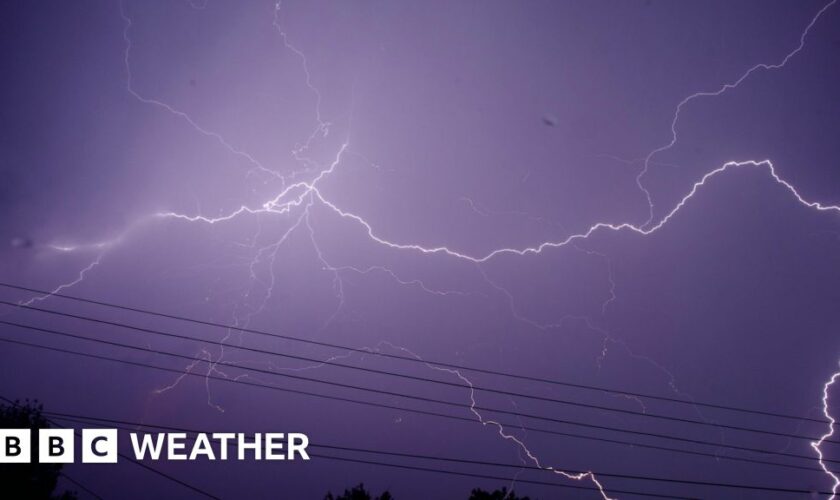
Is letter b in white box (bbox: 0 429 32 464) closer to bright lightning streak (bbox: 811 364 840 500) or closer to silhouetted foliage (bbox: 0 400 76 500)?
silhouetted foliage (bbox: 0 400 76 500)

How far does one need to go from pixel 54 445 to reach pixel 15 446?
0.43 m

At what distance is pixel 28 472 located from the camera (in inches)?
220

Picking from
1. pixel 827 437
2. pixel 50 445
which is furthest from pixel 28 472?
pixel 827 437

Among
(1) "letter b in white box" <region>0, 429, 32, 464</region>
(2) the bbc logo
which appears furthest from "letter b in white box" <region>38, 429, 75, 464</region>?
(1) "letter b in white box" <region>0, 429, 32, 464</region>

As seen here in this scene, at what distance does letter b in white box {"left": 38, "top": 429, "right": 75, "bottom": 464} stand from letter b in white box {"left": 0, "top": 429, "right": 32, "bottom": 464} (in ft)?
0.45

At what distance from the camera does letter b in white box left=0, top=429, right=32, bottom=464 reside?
5.54 meters

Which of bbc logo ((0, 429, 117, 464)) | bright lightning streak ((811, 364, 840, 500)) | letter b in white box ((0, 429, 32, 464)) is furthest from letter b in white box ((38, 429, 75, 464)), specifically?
bright lightning streak ((811, 364, 840, 500))

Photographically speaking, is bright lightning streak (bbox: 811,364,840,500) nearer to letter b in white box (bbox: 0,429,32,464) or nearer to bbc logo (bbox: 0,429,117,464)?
bbc logo (bbox: 0,429,117,464)

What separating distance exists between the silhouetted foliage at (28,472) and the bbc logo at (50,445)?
0.09 m

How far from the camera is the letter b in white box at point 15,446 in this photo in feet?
18.2

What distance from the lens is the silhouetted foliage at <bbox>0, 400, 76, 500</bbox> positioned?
5.45 metres

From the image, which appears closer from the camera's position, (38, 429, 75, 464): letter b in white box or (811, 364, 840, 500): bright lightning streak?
(38, 429, 75, 464): letter b in white box

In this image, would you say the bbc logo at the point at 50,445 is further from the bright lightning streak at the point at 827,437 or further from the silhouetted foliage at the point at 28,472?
the bright lightning streak at the point at 827,437

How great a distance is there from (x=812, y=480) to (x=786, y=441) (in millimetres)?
894
